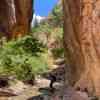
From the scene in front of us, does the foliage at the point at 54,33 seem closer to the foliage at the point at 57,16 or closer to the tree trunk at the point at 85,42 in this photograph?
the foliage at the point at 57,16

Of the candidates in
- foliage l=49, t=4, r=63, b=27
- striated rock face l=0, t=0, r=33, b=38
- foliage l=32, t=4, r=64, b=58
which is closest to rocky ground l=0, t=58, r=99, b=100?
foliage l=32, t=4, r=64, b=58

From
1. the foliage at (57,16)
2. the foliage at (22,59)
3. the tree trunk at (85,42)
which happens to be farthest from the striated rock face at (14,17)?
the tree trunk at (85,42)

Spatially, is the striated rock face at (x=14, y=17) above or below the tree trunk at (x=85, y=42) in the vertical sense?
above

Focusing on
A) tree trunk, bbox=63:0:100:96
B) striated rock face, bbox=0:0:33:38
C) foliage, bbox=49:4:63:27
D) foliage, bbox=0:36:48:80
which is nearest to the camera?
tree trunk, bbox=63:0:100:96

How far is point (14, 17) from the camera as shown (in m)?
15.5

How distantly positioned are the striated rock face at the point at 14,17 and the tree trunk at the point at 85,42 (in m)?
8.71

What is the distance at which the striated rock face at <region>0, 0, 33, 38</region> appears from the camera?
50.8 ft

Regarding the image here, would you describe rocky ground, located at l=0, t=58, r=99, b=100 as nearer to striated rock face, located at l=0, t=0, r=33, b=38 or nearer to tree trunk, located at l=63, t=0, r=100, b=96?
tree trunk, located at l=63, t=0, r=100, b=96

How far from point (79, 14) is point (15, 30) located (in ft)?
31.1

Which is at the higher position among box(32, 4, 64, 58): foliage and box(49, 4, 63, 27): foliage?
box(49, 4, 63, 27): foliage

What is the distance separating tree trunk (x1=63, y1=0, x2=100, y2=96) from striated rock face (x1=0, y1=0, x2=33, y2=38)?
28.6 feet

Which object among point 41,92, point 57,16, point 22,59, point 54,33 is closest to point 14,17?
point 54,33

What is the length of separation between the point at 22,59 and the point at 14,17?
5.13 metres

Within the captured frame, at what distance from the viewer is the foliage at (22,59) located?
33.7 ft
